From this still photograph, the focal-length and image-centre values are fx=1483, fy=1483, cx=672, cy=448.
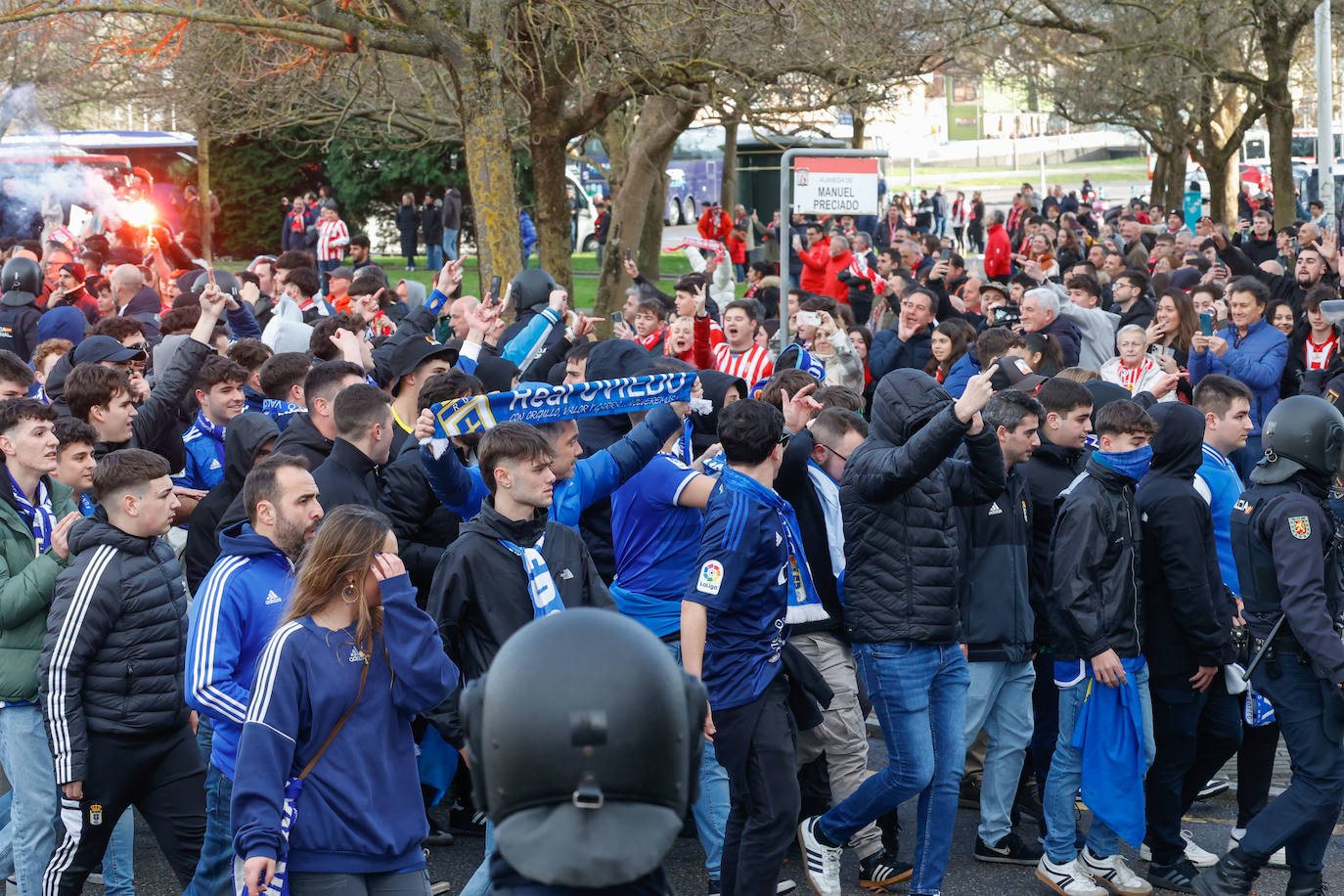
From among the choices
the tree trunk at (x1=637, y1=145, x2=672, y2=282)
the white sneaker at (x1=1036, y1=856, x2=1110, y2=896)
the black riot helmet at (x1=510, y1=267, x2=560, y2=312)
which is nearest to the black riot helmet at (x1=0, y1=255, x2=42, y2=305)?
the black riot helmet at (x1=510, y1=267, x2=560, y2=312)

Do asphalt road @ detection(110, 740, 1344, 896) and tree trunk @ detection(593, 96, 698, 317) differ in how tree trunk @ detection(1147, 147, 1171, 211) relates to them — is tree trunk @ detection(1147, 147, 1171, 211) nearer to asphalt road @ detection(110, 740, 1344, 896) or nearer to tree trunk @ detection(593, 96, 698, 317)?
tree trunk @ detection(593, 96, 698, 317)

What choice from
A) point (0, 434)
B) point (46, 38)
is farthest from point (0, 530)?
point (46, 38)

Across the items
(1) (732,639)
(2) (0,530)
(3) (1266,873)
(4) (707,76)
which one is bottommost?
(3) (1266,873)

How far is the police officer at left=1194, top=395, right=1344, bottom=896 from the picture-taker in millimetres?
5289

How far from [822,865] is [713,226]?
60.7 ft

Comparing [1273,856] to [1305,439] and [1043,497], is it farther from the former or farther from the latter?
[1305,439]

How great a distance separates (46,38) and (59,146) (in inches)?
802

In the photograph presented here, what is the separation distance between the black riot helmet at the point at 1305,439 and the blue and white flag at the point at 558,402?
218 cm

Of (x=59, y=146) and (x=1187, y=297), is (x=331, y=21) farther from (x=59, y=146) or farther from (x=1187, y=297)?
(x=59, y=146)

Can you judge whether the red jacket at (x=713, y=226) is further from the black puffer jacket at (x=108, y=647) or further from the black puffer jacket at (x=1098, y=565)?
the black puffer jacket at (x=108, y=647)

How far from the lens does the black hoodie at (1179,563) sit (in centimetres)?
572

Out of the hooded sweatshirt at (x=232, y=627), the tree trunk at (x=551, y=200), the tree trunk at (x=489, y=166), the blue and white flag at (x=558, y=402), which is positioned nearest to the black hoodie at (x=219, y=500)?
the blue and white flag at (x=558, y=402)

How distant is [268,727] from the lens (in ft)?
12.1

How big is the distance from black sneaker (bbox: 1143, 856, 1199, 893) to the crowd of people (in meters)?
0.01
